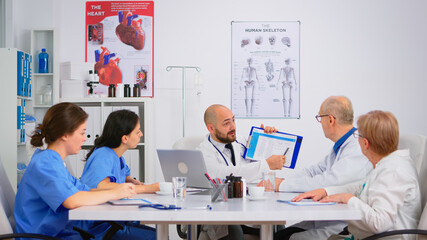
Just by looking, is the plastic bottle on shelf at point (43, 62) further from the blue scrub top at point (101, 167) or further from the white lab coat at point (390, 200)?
the white lab coat at point (390, 200)

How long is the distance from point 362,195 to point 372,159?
0.19 m

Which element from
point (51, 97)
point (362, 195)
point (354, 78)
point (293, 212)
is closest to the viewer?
point (293, 212)

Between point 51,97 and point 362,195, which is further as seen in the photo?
point 51,97

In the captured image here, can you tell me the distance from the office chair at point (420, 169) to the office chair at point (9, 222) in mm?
1143

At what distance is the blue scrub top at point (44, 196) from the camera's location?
222cm

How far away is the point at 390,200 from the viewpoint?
213 cm

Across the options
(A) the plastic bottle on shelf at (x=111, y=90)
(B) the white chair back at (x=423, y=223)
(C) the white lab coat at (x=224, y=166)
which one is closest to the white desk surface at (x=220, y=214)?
(B) the white chair back at (x=423, y=223)

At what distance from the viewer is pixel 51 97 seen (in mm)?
Result: 5109

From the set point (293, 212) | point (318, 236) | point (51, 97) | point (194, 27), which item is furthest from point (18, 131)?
point (293, 212)

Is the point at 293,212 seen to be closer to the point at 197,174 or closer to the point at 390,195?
the point at 390,195

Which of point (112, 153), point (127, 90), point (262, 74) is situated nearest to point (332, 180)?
point (112, 153)

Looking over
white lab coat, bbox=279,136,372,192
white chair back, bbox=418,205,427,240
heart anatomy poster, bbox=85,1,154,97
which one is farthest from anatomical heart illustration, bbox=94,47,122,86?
white chair back, bbox=418,205,427,240

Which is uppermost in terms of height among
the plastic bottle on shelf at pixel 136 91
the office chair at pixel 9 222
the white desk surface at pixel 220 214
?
the plastic bottle on shelf at pixel 136 91

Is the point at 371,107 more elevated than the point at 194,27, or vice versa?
the point at 194,27
